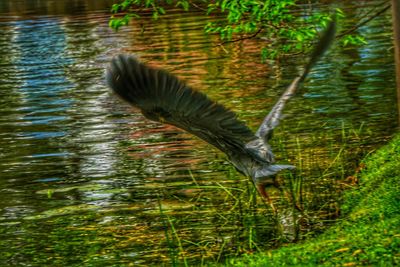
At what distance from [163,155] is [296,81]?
21.0 feet

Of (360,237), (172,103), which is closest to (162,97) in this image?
(172,103)

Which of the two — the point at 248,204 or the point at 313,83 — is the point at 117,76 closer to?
the point at 248,204

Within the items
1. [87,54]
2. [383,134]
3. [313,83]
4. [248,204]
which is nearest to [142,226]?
[248,204]

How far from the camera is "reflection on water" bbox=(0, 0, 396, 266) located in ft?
32.8

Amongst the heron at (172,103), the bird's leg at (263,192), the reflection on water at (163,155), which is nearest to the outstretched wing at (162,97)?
the heron at (172,103)

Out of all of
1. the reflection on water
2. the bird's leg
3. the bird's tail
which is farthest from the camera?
the reflection on water

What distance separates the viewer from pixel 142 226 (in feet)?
35.9

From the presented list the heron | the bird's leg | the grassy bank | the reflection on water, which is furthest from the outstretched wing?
the bird's leg

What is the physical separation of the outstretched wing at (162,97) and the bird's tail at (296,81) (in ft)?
3.85

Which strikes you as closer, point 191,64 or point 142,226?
point 142,226

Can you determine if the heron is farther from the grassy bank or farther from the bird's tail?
the grassy bank

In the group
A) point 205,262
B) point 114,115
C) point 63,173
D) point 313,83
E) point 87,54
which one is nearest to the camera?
point 205,262

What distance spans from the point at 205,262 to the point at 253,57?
18.9 meters

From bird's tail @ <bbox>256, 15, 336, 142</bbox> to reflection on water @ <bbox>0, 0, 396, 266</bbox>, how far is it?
0.66 m
